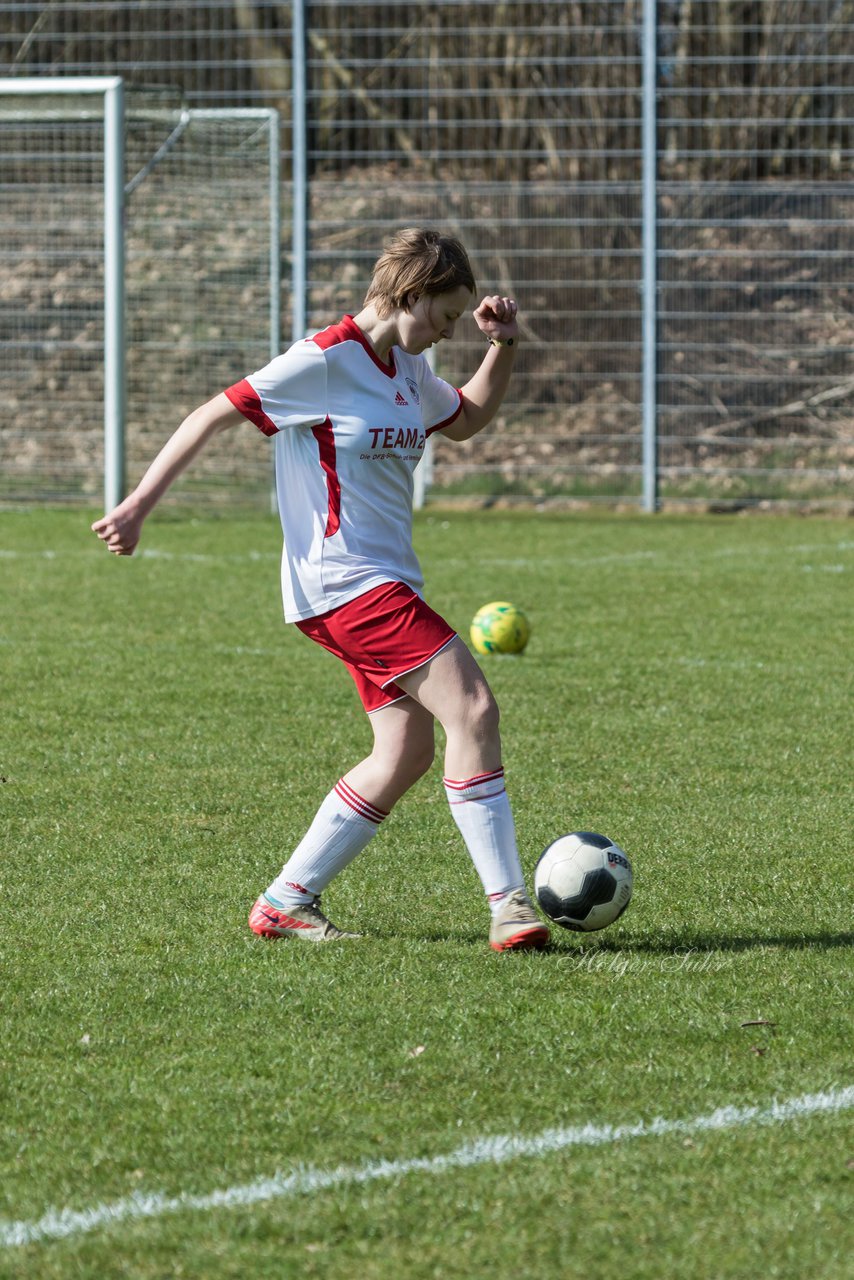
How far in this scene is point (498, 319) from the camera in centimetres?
462

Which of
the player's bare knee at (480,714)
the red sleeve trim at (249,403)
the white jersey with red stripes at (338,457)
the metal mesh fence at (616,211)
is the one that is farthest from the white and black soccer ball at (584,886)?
the metal mesh fence at (616,211)

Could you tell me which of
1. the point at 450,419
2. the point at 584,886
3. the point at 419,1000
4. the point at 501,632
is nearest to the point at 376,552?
the point at 450,419

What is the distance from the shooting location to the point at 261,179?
17.7 meters

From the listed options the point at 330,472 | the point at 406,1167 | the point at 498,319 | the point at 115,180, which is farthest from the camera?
the point at 115,180

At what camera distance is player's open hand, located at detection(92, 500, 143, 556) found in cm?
402

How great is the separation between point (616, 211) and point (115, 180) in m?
5.28

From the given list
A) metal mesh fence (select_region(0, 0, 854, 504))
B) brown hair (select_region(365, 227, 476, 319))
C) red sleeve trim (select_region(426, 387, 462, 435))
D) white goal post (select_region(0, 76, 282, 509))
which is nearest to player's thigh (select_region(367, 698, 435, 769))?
red sleeve trim (select_region(426, 387, 462, 435))

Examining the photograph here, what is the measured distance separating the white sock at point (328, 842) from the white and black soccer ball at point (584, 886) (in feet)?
1.46

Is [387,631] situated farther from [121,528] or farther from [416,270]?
[416,270]

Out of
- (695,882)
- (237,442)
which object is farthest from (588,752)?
(237,442)

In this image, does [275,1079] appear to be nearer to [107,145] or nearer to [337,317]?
[107,145]

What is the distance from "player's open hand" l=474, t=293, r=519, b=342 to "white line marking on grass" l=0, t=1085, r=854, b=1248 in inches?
84.7

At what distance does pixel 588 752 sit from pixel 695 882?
72.1 inches

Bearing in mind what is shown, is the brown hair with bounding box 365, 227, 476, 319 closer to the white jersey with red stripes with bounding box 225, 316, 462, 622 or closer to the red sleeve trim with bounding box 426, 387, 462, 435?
the white jersey with red stripes with bounding box 225, 316, 462, 622
